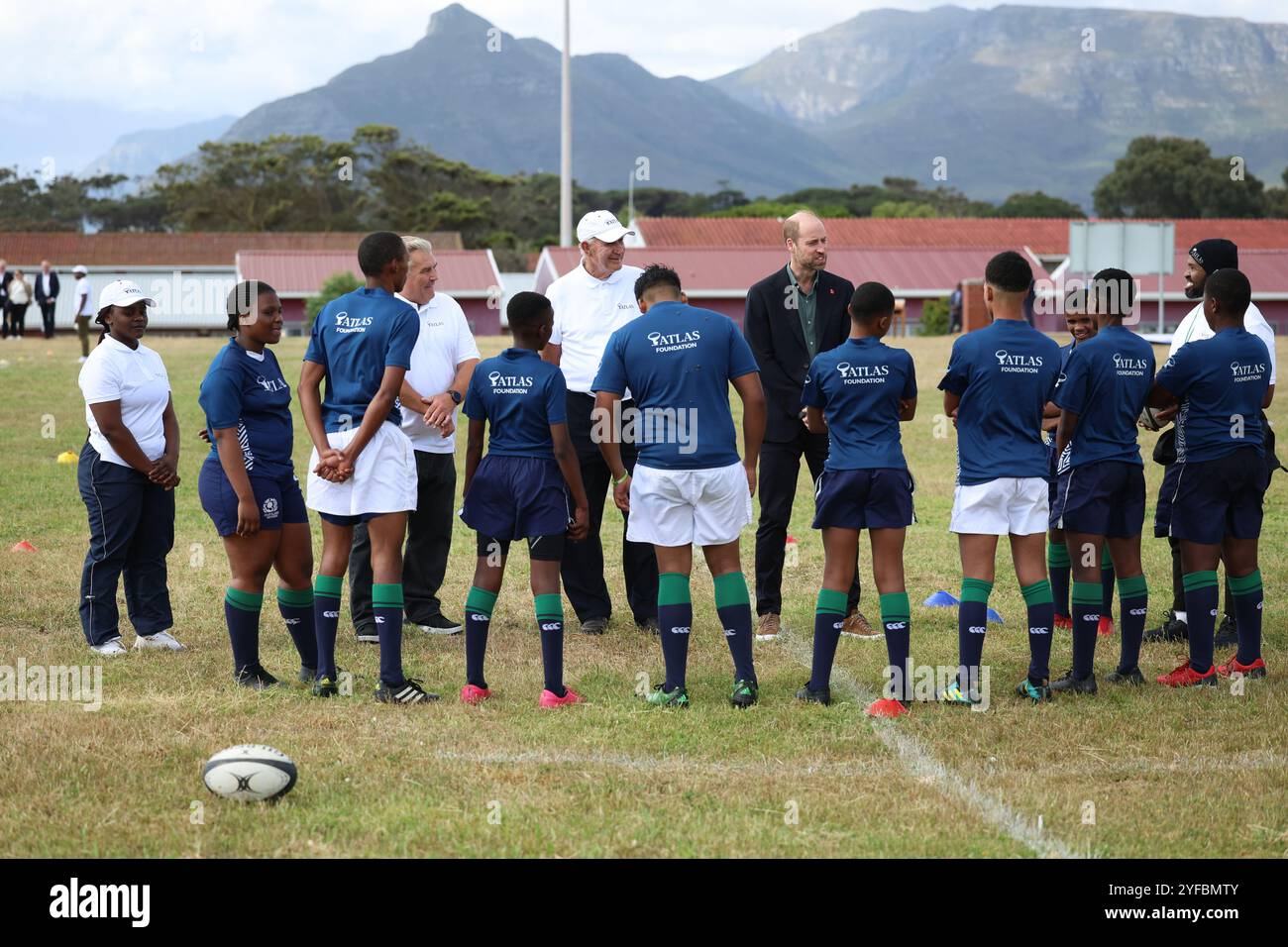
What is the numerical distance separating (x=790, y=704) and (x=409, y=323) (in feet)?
8.71

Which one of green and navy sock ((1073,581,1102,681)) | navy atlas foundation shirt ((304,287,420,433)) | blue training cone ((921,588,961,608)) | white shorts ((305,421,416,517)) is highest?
navy atlas foundation shirt ((304,287,420,433))

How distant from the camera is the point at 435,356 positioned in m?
8.22

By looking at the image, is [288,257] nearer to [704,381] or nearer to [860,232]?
[860,232]

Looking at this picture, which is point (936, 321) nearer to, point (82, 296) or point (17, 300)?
point (82, 296)

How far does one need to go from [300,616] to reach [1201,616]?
4.73 meters

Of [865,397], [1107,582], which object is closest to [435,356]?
[865,397]

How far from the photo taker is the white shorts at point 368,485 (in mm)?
6676

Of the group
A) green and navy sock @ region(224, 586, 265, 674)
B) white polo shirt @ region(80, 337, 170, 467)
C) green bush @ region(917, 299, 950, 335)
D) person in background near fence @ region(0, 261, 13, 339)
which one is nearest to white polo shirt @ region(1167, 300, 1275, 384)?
green and navy sock @ region(224, 586, 265, 674)

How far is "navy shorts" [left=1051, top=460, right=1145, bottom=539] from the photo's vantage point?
22.8 ft

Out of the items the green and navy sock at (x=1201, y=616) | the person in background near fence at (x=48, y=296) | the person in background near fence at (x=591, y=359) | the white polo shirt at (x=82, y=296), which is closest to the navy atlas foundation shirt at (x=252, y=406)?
the person in background near fence at (x=591, y=359)

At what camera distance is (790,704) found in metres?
6.63

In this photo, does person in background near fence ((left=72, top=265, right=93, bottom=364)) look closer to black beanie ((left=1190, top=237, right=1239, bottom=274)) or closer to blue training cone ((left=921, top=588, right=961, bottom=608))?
blue training cone ((left=921, top=588, right=961, bottom=608))

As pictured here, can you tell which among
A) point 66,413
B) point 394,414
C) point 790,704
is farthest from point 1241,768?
point 66,413

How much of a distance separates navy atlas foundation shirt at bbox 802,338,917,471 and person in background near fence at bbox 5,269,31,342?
2933 cm
